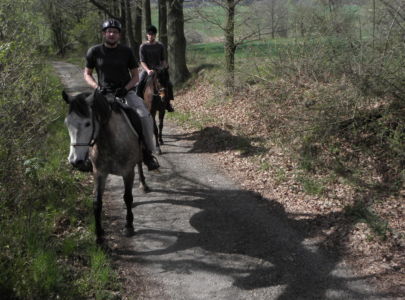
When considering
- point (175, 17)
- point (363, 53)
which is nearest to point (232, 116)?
point (363, 53)

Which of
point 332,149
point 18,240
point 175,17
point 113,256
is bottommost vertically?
point 113,256

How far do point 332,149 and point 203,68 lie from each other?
1212cm

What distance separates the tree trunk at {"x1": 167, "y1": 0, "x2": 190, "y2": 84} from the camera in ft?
57.5

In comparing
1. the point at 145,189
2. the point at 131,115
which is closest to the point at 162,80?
the point at 145,189

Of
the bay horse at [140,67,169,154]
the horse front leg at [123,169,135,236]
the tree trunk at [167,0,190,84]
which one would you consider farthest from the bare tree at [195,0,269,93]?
the horse front leg at [123,169,135,236]

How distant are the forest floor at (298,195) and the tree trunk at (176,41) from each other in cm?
606

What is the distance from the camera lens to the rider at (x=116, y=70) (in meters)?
6.14

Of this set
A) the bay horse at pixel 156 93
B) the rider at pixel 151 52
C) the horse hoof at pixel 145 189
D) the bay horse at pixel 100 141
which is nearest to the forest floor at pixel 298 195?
the bay horse at pixel 156 93

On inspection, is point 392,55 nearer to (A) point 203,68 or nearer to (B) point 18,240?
(B) point 18,240

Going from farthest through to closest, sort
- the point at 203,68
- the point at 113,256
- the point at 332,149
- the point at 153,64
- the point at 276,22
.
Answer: the point at 203,68 < the point at 276,22 < the point at 153,64 < the point at 332,149 < the point at 113,256

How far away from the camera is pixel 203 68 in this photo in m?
19.0

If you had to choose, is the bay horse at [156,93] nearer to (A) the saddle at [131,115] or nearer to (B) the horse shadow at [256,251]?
(A) the saddle at [131,115]

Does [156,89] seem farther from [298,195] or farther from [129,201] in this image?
[298,195]

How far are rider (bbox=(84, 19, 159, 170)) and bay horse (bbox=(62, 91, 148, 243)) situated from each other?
383 mm
